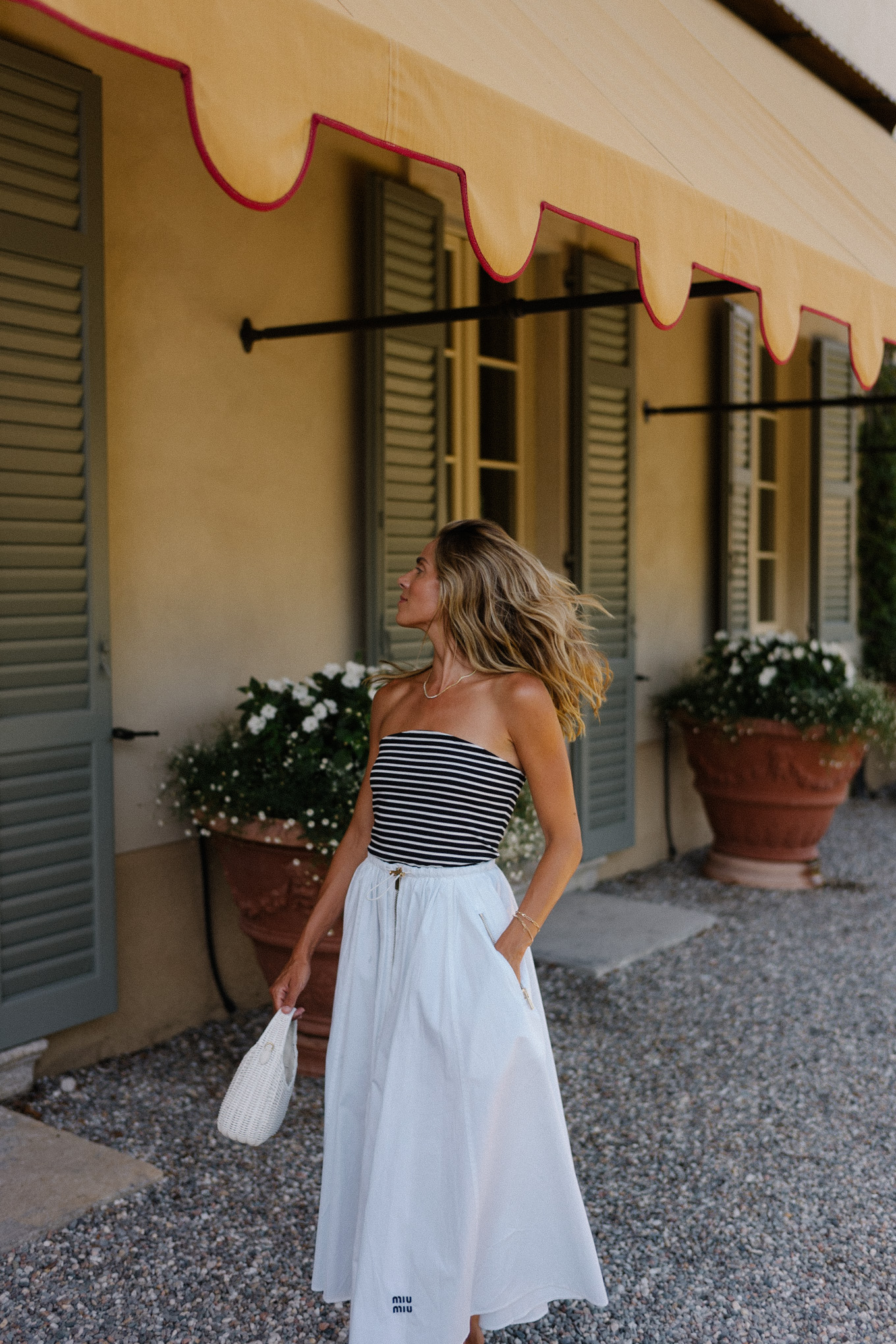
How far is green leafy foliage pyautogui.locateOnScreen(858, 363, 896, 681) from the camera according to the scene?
8609mm

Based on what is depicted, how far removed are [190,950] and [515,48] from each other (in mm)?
2792

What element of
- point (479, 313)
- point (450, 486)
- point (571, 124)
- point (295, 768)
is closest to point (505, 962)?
point (295, 768)

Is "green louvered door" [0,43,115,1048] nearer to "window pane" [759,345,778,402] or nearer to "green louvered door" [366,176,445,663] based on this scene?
"green louvered door" [366,176,445,663]

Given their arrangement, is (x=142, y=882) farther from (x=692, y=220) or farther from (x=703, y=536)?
(x=703, y=536)

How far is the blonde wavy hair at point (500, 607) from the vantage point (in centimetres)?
222

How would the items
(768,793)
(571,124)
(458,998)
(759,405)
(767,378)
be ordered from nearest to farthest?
1. (458,998)
2. (571,124)
3. (759,405)
4. (768,793)
5. (767,378)

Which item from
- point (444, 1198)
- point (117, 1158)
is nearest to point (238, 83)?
point (444, 1198)

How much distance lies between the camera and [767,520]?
8047 mm

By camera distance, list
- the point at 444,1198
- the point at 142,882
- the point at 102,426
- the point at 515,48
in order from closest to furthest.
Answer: the point at 444,1198
the point at 515,48
the point at 102,426
the point at 142,882

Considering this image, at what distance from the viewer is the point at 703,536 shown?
22.6 ft

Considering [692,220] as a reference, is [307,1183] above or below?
below

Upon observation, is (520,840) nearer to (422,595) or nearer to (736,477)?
(422,595)

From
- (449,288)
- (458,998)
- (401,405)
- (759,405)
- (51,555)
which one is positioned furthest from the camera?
(759,405)

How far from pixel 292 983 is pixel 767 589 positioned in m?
6.27
